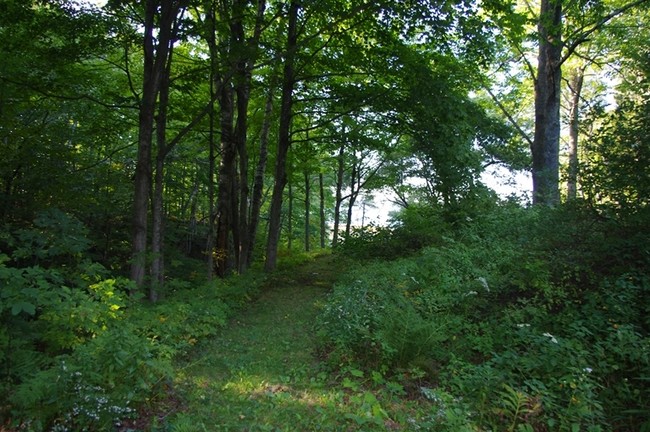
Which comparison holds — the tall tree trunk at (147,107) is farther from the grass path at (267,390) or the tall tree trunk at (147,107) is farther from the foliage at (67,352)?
the grass path at (267,390)

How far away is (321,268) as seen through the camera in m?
13.4

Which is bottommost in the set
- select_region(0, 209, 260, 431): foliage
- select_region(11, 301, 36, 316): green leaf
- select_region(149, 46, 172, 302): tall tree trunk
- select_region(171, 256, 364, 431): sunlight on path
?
A: select_region(171, 256, 364, 431): sunlight on path

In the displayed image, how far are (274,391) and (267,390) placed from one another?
7cm

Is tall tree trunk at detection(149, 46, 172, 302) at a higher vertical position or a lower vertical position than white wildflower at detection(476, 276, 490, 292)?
higher

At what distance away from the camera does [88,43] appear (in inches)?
255

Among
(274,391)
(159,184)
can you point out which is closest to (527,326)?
(274,391)

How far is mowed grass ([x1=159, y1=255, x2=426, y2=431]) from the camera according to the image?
10.9 ft

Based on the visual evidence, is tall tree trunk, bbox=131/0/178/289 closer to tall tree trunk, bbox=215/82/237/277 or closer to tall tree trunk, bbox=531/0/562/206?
tall tree trunk, bbox=215/82/237/277

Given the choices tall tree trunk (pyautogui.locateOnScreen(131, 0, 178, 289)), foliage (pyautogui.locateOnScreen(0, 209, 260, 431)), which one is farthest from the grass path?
tall tree trunk (pyautogui.locateOnScreen(131, 0, 178, 289))

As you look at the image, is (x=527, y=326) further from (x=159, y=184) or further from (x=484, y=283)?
(x=159, y=184)

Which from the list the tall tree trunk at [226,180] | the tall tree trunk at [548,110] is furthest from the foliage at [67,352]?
the tall tree trunk at [548,110]

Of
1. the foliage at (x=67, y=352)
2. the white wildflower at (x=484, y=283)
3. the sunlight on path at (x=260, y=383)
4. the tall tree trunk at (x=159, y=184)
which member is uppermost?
the tall tree trunk at (x=159, y=184)

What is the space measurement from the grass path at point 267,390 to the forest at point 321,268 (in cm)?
3

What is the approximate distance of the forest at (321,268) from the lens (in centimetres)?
330
